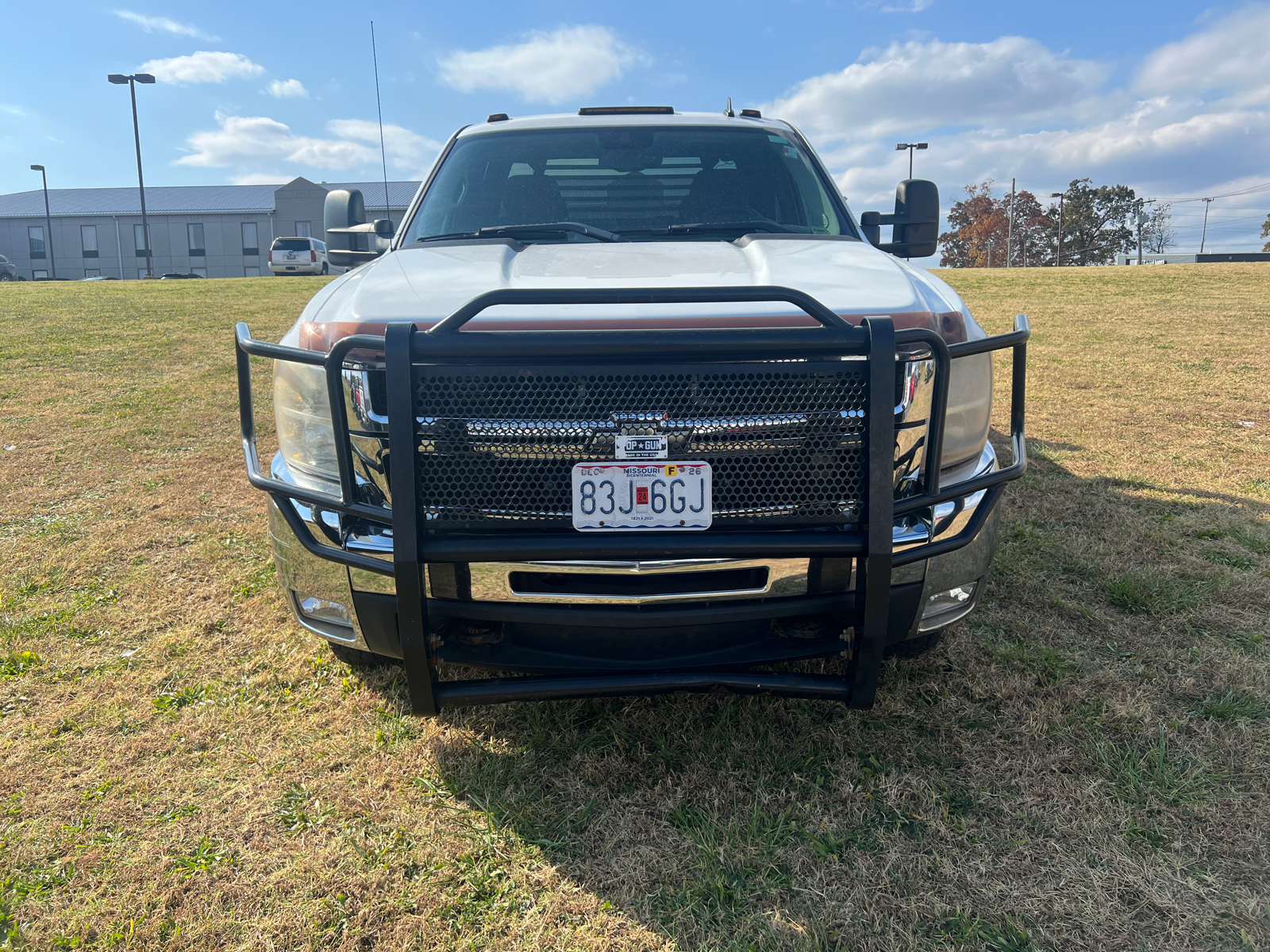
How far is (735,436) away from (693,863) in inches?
43.5

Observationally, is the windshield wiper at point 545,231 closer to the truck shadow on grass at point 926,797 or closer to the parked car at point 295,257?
the truck shadow on grass at point 926,797

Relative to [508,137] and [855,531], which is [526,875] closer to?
[855,531]

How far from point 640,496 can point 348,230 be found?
2.48 m

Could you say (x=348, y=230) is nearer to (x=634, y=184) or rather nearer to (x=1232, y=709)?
(x=634, y=184)

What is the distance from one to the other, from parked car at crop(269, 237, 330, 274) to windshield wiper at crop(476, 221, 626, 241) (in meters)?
31.7

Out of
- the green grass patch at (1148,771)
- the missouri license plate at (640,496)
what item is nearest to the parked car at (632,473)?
the missouri license plate at (640,496)

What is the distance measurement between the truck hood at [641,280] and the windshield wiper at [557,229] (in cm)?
15

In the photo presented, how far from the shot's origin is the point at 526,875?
7.23 feet

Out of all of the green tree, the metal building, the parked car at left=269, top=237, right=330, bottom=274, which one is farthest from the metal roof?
the green tree

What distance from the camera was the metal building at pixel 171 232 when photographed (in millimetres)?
64375

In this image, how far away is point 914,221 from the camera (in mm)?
3916

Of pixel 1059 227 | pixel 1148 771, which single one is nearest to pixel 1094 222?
pixel 1059 227

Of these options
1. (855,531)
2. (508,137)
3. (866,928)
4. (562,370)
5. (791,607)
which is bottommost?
(866,928)

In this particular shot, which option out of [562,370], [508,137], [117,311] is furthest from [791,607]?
[117,311]
